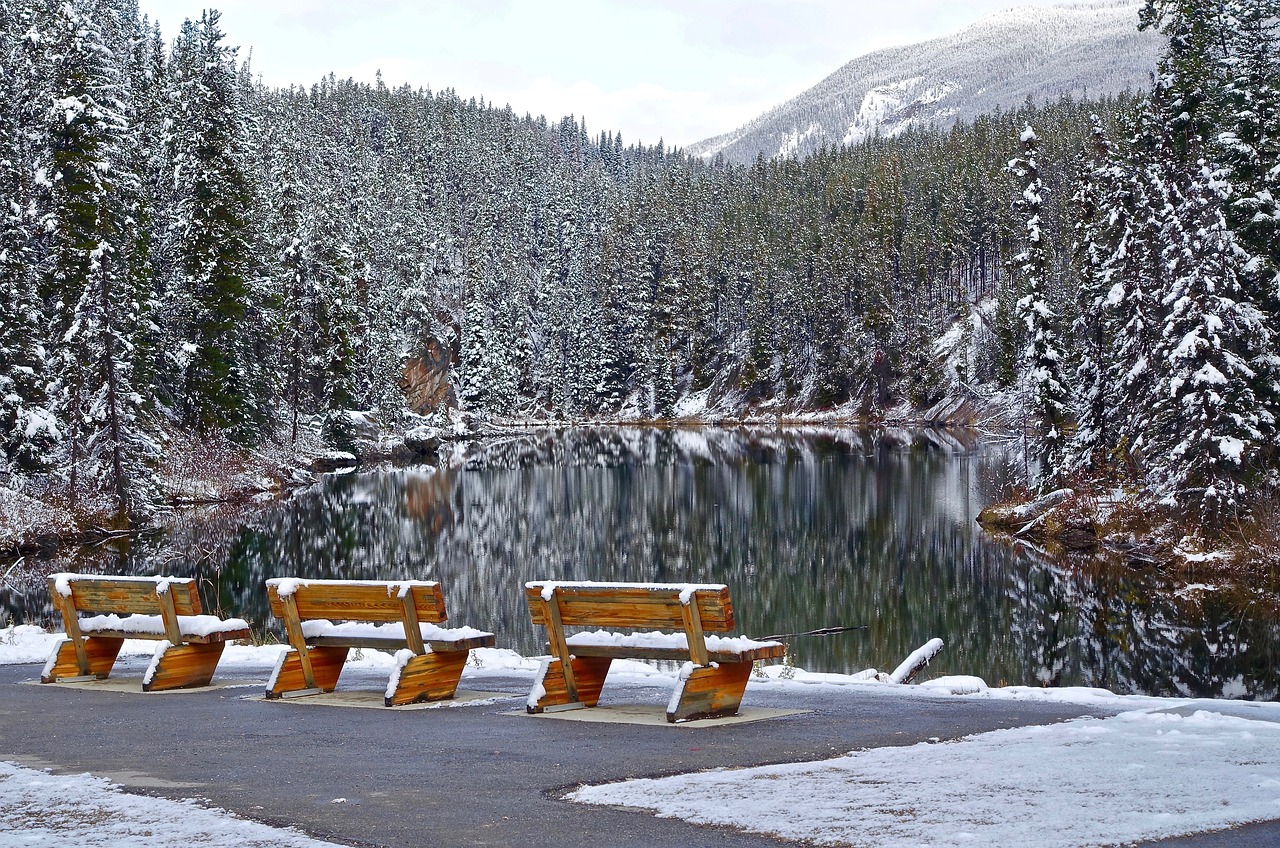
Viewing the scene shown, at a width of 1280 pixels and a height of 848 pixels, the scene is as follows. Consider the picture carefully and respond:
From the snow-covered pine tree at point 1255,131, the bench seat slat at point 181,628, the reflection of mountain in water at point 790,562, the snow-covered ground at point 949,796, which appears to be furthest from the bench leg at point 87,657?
the snow-covered pine tree at point 1255,131

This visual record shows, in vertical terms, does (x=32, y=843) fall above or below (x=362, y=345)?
below

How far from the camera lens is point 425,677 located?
36.8ft

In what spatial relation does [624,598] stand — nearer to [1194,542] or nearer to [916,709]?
[916,709]

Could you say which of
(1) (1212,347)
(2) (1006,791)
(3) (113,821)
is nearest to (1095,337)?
(1) (1212,347)

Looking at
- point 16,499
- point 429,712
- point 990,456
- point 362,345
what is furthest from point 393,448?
point 429,712

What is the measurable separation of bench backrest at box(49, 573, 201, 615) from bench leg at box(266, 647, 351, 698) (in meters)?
1.10

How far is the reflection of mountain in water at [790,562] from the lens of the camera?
836 inches

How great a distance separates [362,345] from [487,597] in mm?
46964

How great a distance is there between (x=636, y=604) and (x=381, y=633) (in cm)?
267

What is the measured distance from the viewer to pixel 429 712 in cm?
1059

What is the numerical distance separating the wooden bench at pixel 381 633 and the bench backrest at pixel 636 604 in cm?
72

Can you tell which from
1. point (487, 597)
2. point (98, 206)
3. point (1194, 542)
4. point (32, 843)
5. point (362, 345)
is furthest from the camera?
point (362, 345)

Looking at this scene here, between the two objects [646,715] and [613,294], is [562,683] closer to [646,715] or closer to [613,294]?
[646,715]

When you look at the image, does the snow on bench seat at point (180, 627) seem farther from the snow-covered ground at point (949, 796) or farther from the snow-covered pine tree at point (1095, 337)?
the snow-covered pine tree at point (1095, 337)
